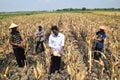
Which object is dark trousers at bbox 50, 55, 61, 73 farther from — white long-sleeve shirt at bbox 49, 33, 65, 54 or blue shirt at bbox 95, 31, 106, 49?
blue shirt at bbox 95, 31, 106, 49

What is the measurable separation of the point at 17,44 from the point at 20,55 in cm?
69

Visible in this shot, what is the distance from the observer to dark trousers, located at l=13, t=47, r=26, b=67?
971 cm

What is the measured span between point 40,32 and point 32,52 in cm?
95

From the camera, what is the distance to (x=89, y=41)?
9.53m

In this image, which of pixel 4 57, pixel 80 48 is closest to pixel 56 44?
pixel 4 57

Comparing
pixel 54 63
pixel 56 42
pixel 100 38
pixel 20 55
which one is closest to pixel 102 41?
pixel 100 38

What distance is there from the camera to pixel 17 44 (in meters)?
9.28

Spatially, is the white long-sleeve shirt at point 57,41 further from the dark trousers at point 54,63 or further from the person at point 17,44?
the person at point 17,44

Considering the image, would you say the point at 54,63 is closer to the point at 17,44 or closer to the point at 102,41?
the point at 17,44

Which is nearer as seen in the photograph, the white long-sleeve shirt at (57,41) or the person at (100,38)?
the white long-sleeve shirt at (57,41)

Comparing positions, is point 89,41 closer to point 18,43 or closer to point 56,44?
point 56,44

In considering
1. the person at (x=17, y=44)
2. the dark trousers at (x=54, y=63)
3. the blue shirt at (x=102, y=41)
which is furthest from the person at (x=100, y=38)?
the person at (x=17, y=44)

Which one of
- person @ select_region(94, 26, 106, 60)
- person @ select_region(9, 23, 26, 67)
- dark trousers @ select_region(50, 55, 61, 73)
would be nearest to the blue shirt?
person @ select_region(94, 26, 106, 60)

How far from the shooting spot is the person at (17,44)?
9.29 m
